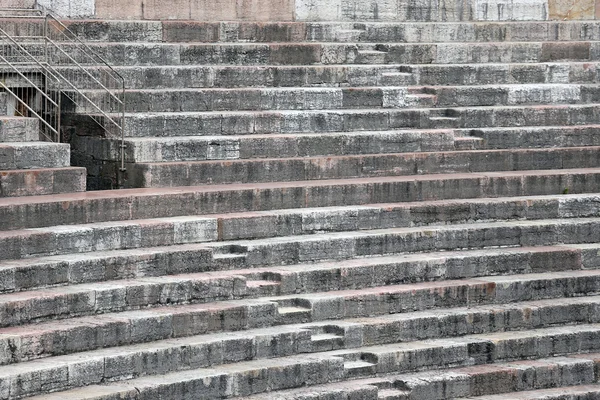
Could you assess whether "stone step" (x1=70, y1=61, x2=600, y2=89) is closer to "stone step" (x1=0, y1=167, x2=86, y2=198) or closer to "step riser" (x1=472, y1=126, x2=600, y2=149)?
"step riser" (x1=472, y1=126, x2=600, y2=149)

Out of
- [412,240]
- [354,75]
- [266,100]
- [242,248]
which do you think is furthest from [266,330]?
[354,75]

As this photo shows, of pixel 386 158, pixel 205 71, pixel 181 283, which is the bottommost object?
pixel 181 283

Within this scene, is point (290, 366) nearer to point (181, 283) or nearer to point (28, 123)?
point (181, 283)

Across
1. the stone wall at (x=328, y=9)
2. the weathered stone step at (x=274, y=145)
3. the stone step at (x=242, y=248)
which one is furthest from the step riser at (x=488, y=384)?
the stone wall at (x=328, y=9)

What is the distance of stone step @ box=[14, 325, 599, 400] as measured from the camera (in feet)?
38.8

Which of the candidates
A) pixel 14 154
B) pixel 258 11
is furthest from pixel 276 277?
pixel 258 11

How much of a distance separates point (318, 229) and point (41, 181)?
294cm

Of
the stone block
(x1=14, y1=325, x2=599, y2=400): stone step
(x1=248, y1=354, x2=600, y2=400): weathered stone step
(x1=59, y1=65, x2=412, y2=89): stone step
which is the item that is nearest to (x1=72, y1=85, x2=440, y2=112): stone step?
(x1=59, y1=65, x2=412, y2=89): stone step

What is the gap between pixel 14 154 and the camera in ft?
46.5

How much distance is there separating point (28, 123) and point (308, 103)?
12.9ft

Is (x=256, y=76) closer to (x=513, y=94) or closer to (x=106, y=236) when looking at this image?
(x=513, y=94)

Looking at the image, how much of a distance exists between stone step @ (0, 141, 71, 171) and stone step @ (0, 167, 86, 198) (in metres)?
0.11

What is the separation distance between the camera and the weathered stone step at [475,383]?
1301 centimetres

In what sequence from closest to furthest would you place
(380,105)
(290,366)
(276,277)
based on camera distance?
(290,366)
(276,277)
(380,105)
